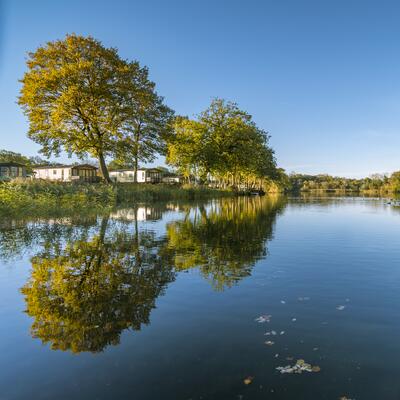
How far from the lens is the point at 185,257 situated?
13.4m

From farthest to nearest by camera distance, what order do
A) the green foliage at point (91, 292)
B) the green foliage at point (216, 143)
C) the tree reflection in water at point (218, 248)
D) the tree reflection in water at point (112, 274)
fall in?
1. the green foliage at point (216, 143)
2. the tree reflection in water at point (218, 248)
3. the tree reflection in water at point (112, 274)
4. the green foliage at point (91, 292)

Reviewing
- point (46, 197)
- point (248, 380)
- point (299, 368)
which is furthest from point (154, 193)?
point (248, 380)

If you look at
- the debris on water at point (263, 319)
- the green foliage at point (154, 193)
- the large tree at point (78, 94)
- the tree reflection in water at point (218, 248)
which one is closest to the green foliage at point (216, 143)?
the green foliage at point (154, 193)

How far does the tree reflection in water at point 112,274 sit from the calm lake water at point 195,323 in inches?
1.7

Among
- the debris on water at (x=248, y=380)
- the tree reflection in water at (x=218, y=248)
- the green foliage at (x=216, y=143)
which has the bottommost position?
the tree reflection in water at (x=218, y=248)

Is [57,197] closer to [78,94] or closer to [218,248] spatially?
[78,94]

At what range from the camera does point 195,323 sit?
7.03m

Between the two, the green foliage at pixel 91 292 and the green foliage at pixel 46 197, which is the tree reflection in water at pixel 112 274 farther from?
the green foliage at pixel 46 197

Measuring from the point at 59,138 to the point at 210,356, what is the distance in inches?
1902

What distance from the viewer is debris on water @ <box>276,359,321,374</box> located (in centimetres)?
514

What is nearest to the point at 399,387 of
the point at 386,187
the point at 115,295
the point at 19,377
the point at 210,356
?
the point at 210,356

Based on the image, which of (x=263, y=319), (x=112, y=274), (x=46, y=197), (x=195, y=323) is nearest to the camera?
(x=195, y=323)

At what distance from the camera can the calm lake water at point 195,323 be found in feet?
15.9

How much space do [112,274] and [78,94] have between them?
130ft
